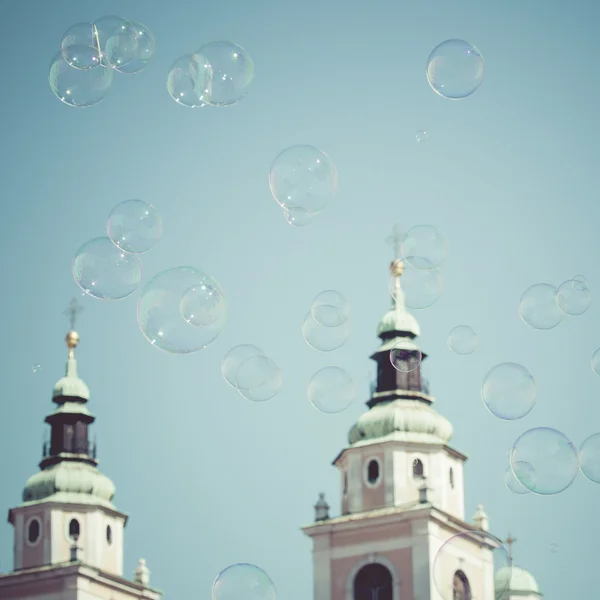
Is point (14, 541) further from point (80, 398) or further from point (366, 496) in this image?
point (366, 496)

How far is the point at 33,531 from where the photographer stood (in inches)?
2773

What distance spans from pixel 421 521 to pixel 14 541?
15.1m

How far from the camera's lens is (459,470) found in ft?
228

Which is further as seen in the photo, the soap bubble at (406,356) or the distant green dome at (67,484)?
the distant green dome at (67,484)

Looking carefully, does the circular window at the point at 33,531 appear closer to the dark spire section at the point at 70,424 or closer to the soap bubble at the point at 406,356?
the dark spire section at the point at 70,424

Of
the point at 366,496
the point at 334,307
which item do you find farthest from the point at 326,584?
the point at 334,307

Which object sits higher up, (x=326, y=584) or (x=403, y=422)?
(x=403, y=422)

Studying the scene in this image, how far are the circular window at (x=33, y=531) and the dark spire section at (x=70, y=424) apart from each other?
9.32 ft

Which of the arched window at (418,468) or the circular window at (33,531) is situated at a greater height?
the arched window at (418,468)

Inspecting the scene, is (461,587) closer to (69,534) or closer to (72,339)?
(69,534)

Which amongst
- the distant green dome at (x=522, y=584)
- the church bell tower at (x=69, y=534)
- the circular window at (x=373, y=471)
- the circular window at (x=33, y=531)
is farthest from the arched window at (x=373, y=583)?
the distant green dome at (x=522, y=584)

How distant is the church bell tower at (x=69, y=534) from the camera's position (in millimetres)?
68812

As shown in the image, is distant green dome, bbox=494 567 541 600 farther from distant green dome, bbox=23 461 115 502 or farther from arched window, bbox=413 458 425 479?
distant green dome, bbox=23 461 115 502

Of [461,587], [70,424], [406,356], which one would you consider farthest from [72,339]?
[461,587]
